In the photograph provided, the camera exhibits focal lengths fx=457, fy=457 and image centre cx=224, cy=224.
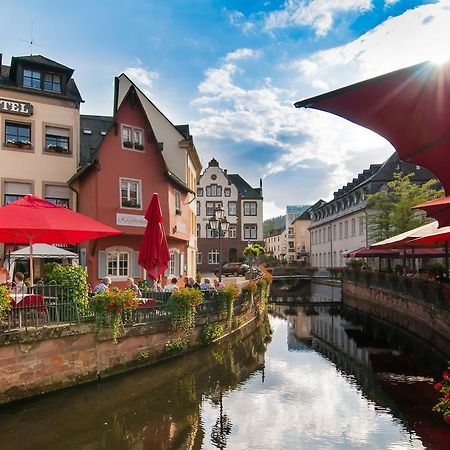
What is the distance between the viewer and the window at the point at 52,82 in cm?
2253

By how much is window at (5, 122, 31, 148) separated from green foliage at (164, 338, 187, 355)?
43.1 feet

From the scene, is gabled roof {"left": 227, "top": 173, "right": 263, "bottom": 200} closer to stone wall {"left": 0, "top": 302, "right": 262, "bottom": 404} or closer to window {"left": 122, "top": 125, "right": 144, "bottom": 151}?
window {"left": 122, "top": 125, "right": 144, "bottom": 151}

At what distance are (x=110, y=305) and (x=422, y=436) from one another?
284 inches

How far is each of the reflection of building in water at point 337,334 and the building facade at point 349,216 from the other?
47.9 feet

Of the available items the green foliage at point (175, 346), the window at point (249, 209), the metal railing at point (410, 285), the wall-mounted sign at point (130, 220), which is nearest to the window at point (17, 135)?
the wall-mounted sign at point (130, 220)

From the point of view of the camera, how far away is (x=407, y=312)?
21656 millimetres

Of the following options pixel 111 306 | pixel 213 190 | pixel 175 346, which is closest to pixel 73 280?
pixel 111 306

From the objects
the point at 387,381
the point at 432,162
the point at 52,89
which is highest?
the point at 52,89

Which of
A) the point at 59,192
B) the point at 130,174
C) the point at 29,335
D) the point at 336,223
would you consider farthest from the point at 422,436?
the point at 336,223

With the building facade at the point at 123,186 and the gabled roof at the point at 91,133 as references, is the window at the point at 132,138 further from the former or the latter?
the gabled roof at the point at 91,133

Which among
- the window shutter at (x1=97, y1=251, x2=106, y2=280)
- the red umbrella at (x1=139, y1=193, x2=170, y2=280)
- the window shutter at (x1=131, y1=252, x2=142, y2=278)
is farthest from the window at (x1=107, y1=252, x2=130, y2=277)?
the red umbrella at (x1=139, y1=193, x2=170, y2=280)

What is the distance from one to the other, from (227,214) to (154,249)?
4747 cm

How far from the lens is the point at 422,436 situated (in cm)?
797

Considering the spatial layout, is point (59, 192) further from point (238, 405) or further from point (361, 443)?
point (361, 443)
